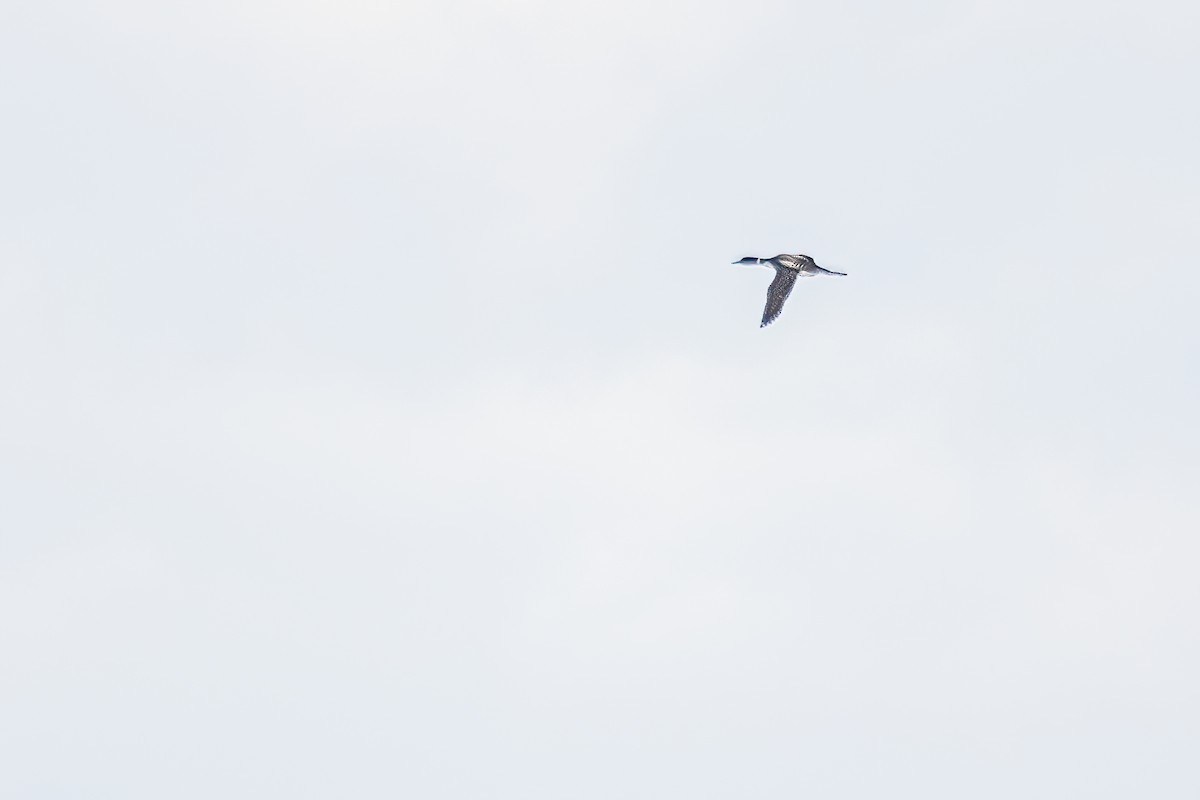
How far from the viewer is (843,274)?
94062 millimetres

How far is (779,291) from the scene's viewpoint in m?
101

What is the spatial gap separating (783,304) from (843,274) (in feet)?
26.1

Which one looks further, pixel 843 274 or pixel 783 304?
pixel 783 304

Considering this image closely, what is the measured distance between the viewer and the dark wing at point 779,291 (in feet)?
330

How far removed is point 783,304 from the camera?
101000 mm

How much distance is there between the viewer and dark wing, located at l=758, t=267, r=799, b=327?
101 meters
